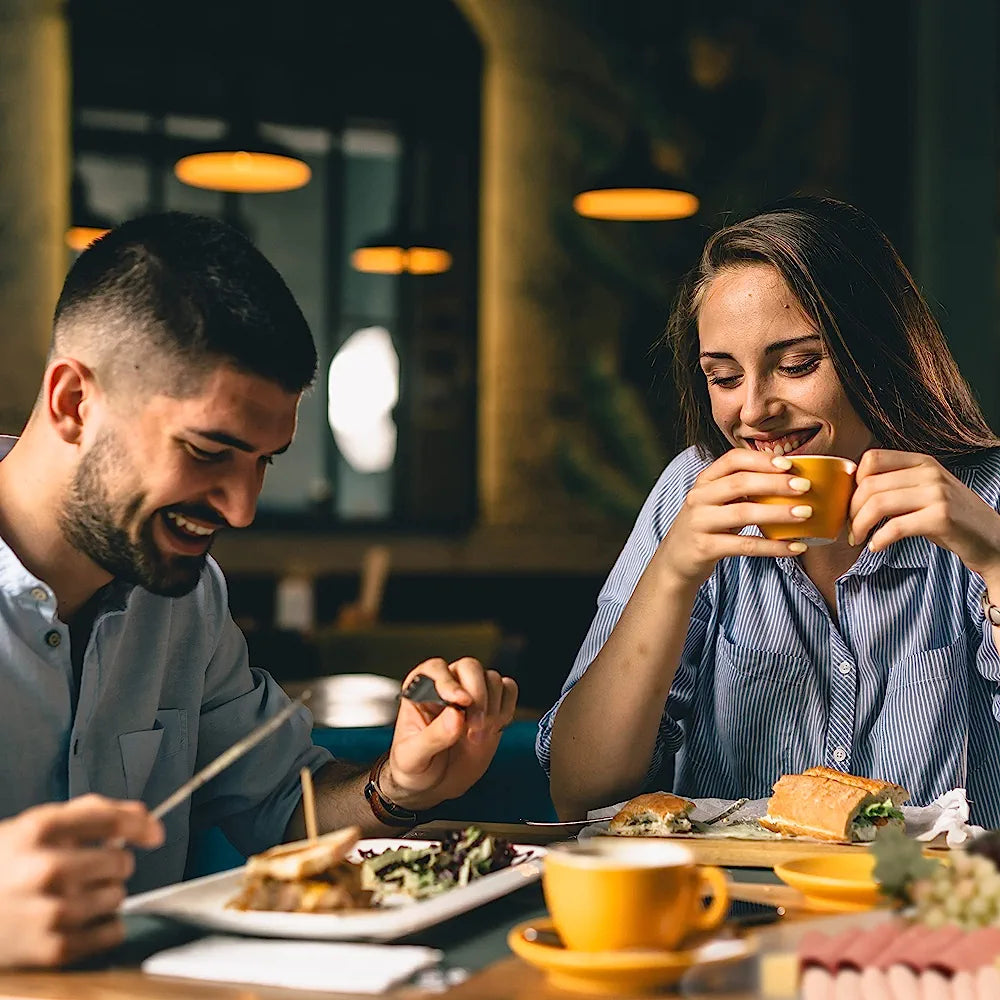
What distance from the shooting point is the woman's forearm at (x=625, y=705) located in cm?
208

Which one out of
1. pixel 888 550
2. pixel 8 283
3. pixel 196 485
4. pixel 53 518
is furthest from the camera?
pixel 8 283

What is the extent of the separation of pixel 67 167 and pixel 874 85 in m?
4.99

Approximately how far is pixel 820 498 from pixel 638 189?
4492 millimetres

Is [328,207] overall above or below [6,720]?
above

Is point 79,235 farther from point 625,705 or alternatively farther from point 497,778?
point 625,705

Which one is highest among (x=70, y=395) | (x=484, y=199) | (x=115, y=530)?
(x=484, y=199)

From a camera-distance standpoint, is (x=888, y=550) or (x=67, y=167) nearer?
(x=888, y=550)

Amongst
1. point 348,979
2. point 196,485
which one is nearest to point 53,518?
point 196,485

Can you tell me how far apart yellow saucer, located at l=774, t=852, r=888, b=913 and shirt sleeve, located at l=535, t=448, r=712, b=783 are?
80cm

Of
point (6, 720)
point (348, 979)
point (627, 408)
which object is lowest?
point (348, 979)

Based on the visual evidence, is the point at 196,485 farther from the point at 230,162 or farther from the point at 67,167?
the point at 67,167

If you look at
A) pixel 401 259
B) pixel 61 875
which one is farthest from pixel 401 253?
pixel 61 875

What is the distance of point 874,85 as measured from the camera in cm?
910

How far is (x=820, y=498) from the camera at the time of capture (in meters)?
1.87
